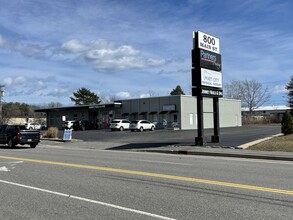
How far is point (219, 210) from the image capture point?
23.2 feet

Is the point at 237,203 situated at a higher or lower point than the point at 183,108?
lower

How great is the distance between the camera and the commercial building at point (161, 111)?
2197 inches

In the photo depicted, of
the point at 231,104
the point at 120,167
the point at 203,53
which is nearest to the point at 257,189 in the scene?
the point at 120,167

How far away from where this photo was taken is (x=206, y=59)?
2630cm

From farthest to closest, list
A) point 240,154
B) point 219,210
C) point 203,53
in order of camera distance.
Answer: point 203,53, point 240,154, point 219,210

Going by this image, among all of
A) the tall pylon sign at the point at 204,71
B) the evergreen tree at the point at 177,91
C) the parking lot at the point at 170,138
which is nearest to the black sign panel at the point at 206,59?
the tall pylon sign at the point at 204,71

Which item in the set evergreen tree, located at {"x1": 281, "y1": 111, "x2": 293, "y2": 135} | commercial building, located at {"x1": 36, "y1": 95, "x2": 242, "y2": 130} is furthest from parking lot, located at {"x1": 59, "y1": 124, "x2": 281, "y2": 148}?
commercial building, located at {"x1": 36, "y1": 95, "x2": 242, "y2": 130}

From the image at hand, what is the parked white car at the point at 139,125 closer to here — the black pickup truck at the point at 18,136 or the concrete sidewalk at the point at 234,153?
the black pickup truck at the point at 18,136

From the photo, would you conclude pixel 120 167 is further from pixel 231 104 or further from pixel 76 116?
pixel 76 116

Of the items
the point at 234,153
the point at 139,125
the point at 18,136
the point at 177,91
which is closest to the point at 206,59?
the point at 234,153

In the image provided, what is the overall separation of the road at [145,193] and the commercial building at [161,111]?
1674 inches

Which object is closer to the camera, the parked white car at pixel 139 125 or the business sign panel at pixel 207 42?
the business sign panel at pixel 207 42

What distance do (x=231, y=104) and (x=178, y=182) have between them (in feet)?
187

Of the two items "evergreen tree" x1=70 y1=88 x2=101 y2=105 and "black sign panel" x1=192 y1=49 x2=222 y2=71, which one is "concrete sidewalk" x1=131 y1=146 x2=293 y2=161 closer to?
"black sign panel" x1=192 y1=49 x2=222 y2=71
